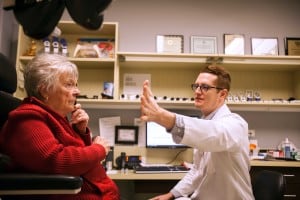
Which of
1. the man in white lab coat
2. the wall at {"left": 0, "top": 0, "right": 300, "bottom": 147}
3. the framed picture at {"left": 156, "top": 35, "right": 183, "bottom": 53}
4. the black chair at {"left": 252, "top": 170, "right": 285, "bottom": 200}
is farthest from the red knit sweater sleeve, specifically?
the framed picture at {"left": 156, "top": 35, "right": 183, "bottom": 53}

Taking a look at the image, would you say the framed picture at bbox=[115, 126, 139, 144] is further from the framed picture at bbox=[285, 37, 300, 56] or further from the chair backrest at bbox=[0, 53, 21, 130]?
the framed picture at bbox=[285, 37, 300, 56]

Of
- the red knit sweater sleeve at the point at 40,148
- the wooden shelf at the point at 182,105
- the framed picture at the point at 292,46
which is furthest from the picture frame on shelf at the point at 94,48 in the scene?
the framed picture at the point at 292,46

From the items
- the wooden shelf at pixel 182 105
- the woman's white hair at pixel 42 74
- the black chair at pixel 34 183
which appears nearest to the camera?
the black chair at pixel 34 183

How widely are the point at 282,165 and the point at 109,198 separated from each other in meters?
1.75

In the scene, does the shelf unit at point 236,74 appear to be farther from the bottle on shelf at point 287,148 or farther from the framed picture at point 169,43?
the bottle on shelf at point 287,148

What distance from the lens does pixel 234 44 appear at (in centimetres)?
296

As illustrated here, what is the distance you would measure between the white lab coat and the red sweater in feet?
1.29

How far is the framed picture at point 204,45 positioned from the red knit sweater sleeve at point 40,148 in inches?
83.4

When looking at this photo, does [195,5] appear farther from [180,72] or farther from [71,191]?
[71,191]

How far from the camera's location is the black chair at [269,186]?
143 centimetres

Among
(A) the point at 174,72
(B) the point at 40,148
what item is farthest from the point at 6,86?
(A) the point at 174,72

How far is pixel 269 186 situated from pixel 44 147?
3.92ft

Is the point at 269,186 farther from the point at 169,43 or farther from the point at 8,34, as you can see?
the point at 8,34

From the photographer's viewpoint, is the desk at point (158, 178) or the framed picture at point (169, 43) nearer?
the desk at point (158, 178)
